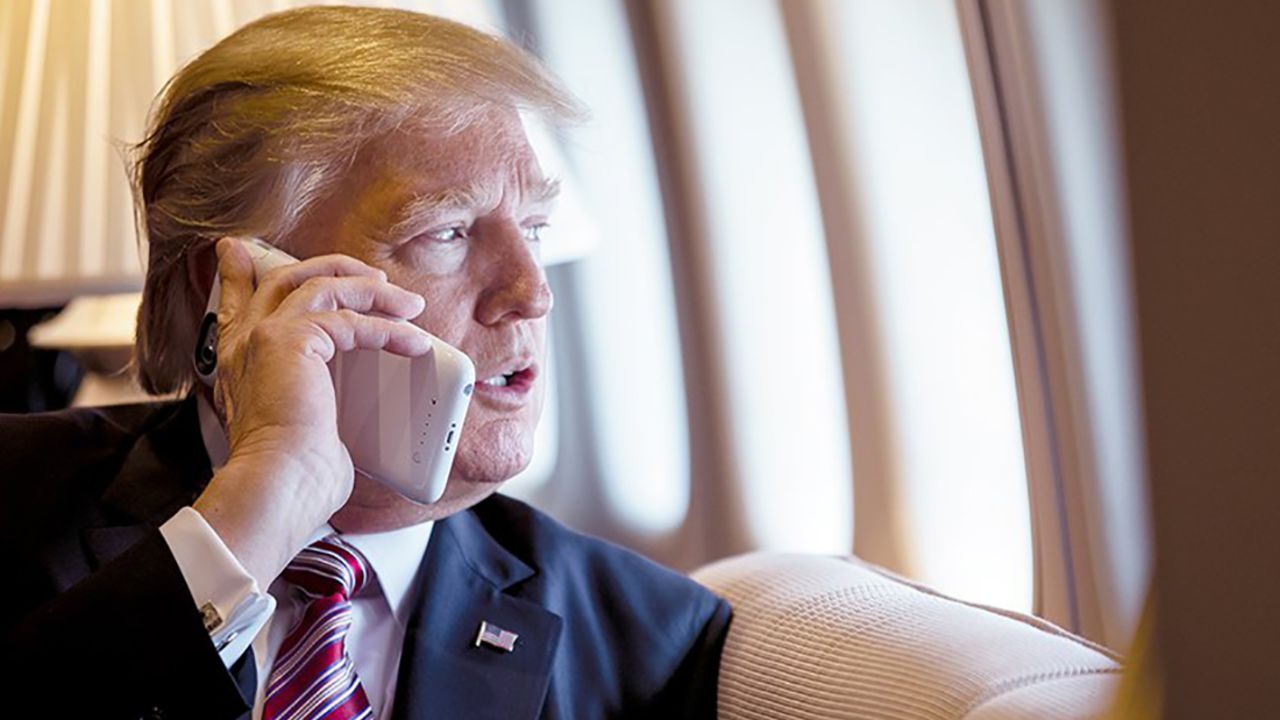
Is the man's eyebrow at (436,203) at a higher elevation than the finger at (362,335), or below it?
higher

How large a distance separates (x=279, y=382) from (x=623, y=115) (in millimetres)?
1454

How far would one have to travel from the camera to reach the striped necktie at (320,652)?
54.8 inches

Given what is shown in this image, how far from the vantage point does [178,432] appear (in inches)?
61.5

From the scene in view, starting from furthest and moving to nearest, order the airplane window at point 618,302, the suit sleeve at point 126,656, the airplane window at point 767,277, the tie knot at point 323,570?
1. the airplane window at point 618,302
2. the airplane window at point 767,277
3. the tie knot at point 323,570
4. the suit sleeve at point 126,656

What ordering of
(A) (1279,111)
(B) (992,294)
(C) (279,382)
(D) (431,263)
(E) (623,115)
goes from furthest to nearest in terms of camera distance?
1. (E) (623,115)
2. (B) (992,294)
3. (D) (431,263)
4. (C) (279,382)
5. (A) (1279,111)

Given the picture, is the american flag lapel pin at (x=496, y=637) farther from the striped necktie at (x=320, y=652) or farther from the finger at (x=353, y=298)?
the finger at (x=353, y=298)

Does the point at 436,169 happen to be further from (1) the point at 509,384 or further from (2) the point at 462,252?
(1) the point at 509,384

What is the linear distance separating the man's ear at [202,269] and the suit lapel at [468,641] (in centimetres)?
35

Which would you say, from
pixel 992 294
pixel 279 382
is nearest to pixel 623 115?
pixel 992 294

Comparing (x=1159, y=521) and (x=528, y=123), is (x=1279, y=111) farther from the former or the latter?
(x=528, y=123)

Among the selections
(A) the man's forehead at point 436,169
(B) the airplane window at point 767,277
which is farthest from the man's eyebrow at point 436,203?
(B) the airplane window at point 767,277

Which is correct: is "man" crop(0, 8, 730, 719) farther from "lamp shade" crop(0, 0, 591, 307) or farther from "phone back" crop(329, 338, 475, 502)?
"lamp shade" crop(0, 0, 591, 307)

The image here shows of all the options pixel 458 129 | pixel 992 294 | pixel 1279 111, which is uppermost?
pixel 458 129

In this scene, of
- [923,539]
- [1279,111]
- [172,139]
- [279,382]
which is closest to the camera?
[1279,111]
